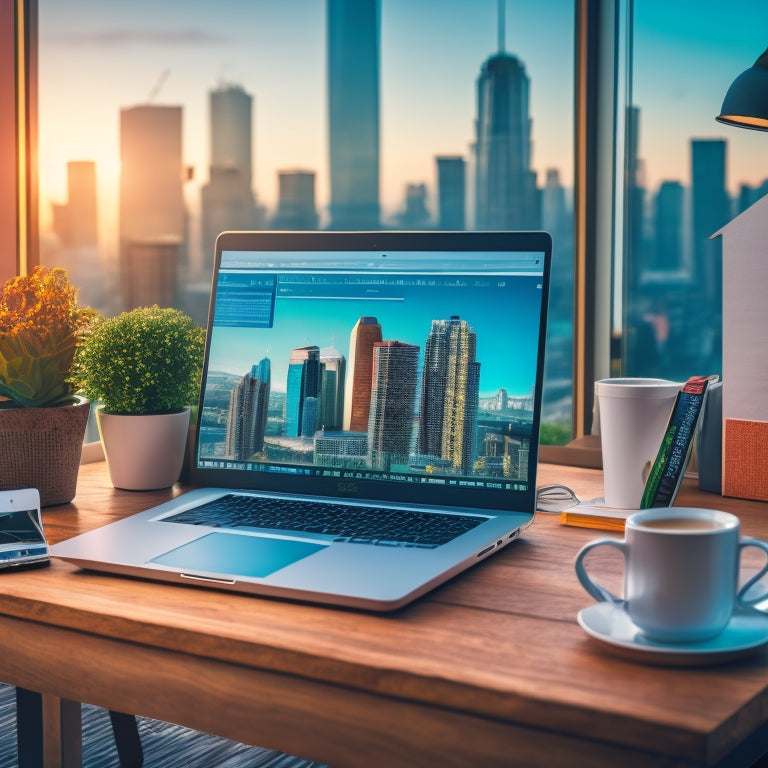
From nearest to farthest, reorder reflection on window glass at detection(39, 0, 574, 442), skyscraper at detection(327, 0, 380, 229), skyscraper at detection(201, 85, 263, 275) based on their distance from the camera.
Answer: reflection on window glass at detection(39, 0, 574, 442), skyscraper at detection(327, 0, 380, 229), skyscraper at detection(201, 85, 263, 275)

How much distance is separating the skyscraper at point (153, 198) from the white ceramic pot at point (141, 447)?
376cm

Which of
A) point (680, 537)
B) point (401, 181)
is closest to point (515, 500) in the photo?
point (680, 537)

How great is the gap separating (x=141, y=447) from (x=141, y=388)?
78 mm

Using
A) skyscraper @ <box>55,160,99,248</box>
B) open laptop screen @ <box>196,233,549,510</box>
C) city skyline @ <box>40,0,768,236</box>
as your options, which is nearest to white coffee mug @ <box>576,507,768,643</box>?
open laptop screen @ <box>196,233,549,510</box>

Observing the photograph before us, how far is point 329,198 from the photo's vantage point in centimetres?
471

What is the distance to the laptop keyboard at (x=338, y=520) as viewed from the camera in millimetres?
977

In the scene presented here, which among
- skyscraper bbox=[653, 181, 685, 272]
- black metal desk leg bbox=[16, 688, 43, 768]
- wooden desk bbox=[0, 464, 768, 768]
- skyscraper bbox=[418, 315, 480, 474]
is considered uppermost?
skyscraper bbox=[653, 181, 685, 272]

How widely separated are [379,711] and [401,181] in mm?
3832

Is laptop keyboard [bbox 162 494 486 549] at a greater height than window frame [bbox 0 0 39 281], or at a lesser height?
lesser

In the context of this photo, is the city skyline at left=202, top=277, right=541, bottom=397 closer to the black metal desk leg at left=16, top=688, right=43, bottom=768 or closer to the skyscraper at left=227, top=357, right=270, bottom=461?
the skyscraper at left=227, top=357, right=270, bottom=461

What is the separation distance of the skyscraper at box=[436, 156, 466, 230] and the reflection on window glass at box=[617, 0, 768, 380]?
1.06 metres

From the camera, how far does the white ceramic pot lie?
1259 mm

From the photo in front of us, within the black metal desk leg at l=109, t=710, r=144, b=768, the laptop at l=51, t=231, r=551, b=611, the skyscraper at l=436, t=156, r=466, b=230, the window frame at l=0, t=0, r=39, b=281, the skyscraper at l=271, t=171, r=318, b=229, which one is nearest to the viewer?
the laptop at l=51, t=231, r=551, b=611

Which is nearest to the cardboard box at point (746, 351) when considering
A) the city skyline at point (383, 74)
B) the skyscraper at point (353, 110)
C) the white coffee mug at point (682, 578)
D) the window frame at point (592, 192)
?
the white coffee mug at point (682, 578)
